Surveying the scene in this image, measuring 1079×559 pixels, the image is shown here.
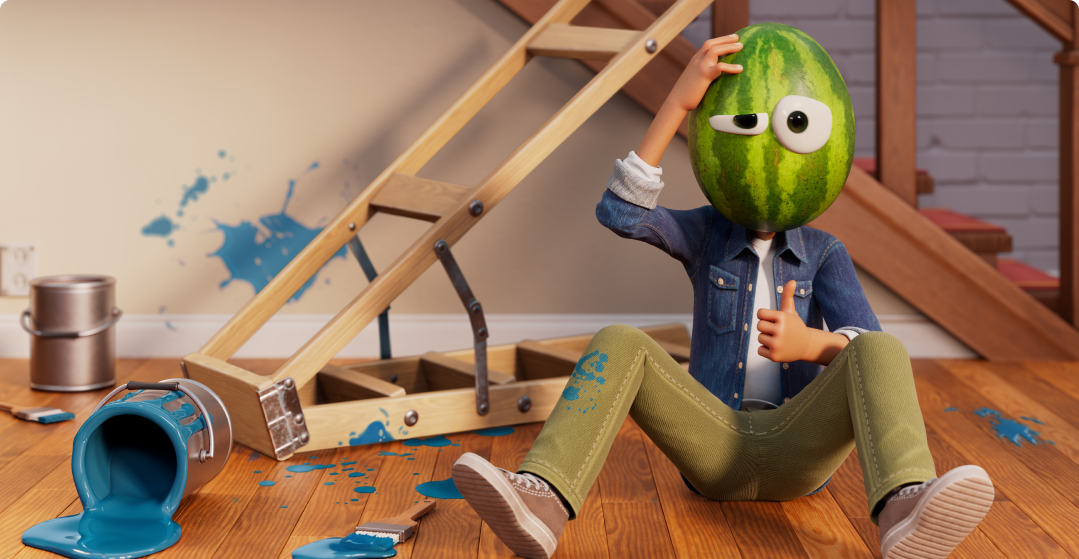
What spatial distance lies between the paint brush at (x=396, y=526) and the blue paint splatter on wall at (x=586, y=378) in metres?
0.29

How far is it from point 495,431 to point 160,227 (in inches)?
43.1

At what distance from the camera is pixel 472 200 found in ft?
5.14

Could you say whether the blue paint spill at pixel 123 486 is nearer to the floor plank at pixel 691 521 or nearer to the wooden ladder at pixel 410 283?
the wooden ladder at pixel 410 283

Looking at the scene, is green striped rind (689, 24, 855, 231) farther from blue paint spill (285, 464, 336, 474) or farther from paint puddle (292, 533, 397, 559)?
blue paint spill (285, 464, 336, 474)

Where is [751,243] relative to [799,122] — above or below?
below

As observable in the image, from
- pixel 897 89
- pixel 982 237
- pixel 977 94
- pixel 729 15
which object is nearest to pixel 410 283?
pixel 729 15

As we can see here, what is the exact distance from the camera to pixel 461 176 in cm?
220

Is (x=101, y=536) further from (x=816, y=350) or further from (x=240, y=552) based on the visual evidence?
(x=816, y=350)

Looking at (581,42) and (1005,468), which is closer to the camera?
(1005,468)

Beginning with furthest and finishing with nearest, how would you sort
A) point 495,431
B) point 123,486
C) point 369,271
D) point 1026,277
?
1. point 1026,277
2. point 369,271
3. point 495,431
4. point 123,486

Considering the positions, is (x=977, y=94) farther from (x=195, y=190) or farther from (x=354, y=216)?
(x=195, y=190)

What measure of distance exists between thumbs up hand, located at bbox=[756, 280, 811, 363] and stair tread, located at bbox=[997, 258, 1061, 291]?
4.74 ft

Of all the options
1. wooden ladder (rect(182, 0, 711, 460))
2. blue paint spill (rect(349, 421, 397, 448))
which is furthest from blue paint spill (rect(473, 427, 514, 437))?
blue paint spill (rect(349, 421, 397, 448))

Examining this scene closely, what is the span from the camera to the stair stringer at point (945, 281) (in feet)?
7.04
